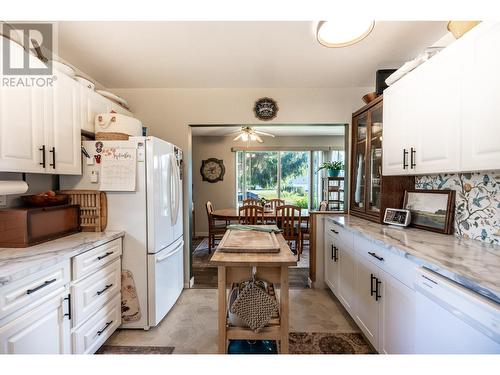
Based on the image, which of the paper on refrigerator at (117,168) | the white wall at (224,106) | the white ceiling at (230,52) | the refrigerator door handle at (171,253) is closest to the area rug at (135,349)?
the refrigerator door handle at (171,253)

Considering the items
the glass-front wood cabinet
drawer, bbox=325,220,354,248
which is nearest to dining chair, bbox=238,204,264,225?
drawer, bbox=325,220,354,248

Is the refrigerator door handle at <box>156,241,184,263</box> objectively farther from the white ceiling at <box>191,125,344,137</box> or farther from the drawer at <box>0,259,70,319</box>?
the white ceiling at <box>191,125,344,137</box>

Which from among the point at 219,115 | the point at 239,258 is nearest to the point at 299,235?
the point at 219,115

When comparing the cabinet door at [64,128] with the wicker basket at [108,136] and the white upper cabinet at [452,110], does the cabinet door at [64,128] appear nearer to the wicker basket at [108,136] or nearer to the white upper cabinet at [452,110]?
the wicker basket at [108,136]

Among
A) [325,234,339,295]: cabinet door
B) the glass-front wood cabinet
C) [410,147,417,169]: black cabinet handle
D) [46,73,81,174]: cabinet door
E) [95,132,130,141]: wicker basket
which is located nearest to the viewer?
[46,73,81,174]: cabinet door

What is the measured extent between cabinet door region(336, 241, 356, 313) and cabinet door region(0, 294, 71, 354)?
81.8 inches

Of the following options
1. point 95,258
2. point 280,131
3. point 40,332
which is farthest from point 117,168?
point 280,131

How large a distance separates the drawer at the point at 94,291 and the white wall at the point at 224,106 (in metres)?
1.44

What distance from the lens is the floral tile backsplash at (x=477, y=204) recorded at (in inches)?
53.0

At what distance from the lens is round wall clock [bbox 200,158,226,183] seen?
18.0 feet

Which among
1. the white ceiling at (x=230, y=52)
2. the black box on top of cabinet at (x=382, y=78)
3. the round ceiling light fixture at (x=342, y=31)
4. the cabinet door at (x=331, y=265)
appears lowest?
the cabinet door at (x=331, y=265)

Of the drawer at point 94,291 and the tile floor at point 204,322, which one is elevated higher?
the drawer at point 94,291

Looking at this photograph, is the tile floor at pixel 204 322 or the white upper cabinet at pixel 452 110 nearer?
the white upper cabinet at pixel 452 110

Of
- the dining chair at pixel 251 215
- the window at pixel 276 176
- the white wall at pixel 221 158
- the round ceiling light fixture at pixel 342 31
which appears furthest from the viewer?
the window at pixel 276 176
